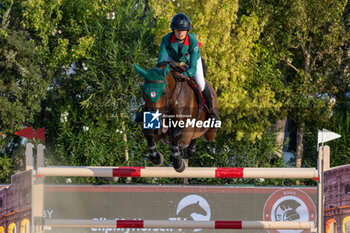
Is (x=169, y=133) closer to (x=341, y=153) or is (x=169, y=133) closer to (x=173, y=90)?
(x=173, y=90)

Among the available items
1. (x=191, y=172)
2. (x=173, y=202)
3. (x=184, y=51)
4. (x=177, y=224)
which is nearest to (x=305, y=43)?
(x=173, y=202)

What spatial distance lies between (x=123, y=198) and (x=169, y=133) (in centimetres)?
536

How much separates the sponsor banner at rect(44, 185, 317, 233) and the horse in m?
4.77

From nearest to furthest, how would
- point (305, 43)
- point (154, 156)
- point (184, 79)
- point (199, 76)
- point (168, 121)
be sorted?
point (168, 121), point (154, 156), point (184, 79), point (199, 76), point (305, 43)

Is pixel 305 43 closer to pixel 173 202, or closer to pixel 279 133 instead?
pixel 279 133

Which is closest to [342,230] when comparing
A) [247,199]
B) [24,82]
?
[247,199]

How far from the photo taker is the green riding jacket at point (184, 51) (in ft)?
23.3

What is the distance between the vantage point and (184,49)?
23.5 ft

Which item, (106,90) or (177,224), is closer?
(177,224)

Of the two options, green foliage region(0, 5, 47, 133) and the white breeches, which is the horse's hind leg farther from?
green foliage region(0, 5, 47, 133)

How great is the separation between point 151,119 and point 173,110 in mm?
371

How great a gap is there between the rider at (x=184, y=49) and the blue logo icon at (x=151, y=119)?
36 centimetres

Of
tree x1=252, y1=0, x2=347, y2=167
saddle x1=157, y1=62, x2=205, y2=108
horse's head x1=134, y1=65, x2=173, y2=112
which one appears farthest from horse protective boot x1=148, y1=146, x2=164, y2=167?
tree x1=252, y1=0, x2=347, y2=167

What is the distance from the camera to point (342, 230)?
8.82 m
